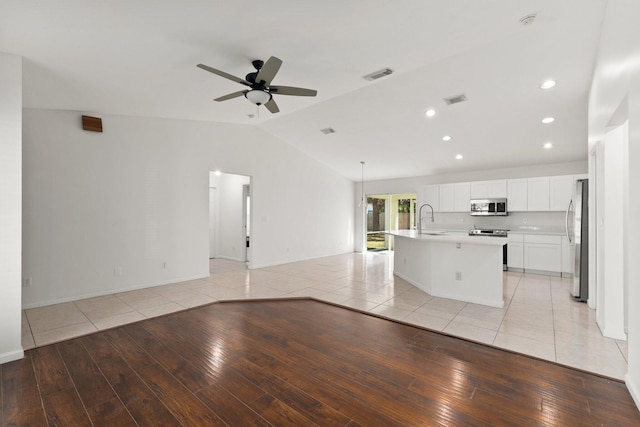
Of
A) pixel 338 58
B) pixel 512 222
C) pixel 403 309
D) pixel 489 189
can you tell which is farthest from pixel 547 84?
pixel 512 222

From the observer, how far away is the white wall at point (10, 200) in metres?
2.44

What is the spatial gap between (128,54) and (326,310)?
11.7 feet

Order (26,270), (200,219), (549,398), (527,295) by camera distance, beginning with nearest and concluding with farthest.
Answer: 1. (549,398)
2. (26,270)
3. (527,295)
4. (200,219)

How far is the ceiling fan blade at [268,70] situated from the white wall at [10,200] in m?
2.10

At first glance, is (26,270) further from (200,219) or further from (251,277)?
(251,277)

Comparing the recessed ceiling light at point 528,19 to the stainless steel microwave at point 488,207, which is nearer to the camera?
the recessed ceiling light at point 528,19

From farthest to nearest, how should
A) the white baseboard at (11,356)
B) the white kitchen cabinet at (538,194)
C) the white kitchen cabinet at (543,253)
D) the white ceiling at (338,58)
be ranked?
the white kitchen cabinet at (538,194) < the white kitchen cabinet at (543,253) < the white baseboard at (11,356) < the white ceiling at (338,58)

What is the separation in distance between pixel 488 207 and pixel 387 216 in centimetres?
331

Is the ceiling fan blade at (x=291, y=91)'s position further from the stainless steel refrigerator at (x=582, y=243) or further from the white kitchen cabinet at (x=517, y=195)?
the white kitchen cabinet at (x=517, y=195)

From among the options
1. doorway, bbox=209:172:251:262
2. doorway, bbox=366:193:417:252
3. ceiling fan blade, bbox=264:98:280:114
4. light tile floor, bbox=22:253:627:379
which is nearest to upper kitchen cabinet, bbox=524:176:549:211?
light tile floor, bbox=22:253:627:379

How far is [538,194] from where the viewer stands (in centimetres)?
616

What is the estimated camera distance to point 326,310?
378cm

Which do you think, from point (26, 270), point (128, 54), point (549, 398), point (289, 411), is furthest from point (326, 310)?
point (26, 270)

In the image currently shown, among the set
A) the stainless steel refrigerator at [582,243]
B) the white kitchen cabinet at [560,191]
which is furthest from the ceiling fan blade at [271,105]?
the white kitchen cabinet at [560,191]
